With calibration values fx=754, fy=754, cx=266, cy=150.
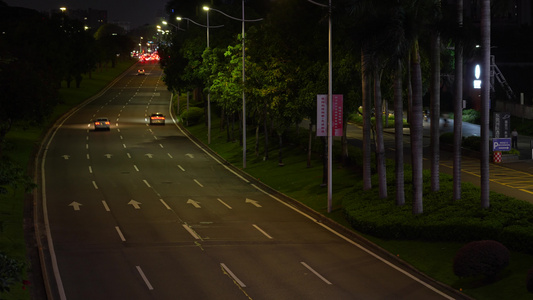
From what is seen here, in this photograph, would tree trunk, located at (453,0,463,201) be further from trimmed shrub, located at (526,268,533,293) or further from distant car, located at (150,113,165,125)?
distant car, located at (150,113,165,125)

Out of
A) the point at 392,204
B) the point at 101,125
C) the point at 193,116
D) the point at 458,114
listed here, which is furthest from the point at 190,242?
the point at 193,116

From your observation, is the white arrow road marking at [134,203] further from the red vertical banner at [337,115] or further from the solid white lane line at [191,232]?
the red vertical banner at [337,115]

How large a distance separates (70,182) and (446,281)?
27.5m

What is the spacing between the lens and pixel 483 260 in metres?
21.1

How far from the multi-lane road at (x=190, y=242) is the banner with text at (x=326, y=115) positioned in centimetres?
399

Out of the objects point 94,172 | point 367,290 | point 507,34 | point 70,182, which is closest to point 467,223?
point 367,290

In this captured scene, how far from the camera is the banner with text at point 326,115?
115ft

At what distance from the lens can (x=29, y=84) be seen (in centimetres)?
4653

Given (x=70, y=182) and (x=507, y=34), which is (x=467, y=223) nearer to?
(x=70, y=182)

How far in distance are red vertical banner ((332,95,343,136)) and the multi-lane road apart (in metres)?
4.09

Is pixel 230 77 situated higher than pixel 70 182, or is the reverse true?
pixel 230 77

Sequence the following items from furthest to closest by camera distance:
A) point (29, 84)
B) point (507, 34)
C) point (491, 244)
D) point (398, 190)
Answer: point (507, 34), point (29, 84), point (398, 190), point (491, 244)

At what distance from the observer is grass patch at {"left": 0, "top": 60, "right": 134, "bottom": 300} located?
23272 mm

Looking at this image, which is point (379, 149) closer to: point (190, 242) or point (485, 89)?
point (485, 89)
